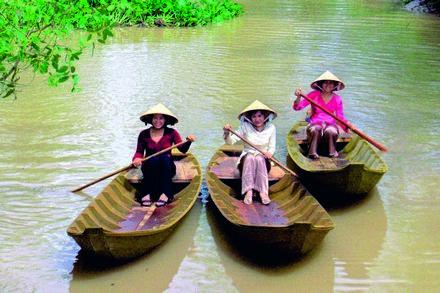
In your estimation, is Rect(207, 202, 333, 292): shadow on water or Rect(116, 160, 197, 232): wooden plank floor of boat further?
Rect(116, 160, 197, 232): wooden plank floor of boat

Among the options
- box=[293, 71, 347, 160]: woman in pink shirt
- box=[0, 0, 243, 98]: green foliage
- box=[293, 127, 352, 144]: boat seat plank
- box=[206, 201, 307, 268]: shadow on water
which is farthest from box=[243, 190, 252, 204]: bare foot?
box=[0, 0, 243, 98]: green foliage

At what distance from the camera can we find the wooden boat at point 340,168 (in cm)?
542

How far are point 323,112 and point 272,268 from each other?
266 cm

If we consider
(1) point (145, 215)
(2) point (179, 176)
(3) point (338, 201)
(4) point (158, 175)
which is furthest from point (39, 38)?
(3) point (338, 201)

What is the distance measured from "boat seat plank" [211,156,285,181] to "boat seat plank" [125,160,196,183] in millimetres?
261

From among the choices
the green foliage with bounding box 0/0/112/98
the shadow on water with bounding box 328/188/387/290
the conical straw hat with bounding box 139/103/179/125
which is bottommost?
the shadow on water with bounding box 328/188/387/290

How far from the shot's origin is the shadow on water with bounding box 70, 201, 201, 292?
4.49m

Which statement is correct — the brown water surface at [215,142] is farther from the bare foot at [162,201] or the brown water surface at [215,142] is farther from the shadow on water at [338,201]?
the bare foot at [162,201]

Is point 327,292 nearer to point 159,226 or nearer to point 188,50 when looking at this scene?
point 159,226

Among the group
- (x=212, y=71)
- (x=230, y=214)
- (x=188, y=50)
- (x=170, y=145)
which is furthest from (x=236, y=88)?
(x=230, y=214)

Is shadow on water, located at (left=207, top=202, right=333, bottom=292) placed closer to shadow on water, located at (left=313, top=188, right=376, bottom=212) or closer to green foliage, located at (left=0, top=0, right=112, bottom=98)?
shadow on water, located at (left=313, top=188, right=376, bottom=212)

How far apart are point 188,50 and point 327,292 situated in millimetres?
10893

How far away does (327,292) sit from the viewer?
4430 millimetres

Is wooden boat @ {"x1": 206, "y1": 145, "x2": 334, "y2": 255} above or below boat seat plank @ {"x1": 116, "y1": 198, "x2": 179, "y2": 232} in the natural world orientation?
above
